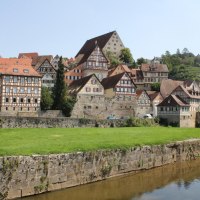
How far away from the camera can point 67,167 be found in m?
31.3

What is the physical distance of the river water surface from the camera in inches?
1138

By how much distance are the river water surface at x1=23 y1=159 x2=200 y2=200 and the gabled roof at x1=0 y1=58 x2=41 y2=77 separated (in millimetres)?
33793

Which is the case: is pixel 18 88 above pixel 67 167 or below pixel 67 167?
above

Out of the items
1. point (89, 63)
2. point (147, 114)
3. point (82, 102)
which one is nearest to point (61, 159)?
point (82, 102)

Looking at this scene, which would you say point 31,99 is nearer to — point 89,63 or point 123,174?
point 89,63

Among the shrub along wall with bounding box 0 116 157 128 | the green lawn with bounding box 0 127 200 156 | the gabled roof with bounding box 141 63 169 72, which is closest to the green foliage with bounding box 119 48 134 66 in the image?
the gabled roof with bounding box 141 63 169 72

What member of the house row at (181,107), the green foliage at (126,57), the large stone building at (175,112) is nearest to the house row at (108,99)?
the house row at (181,107)

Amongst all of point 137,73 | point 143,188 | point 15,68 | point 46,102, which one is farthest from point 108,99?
point 143,188

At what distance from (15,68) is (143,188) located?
39.6 m

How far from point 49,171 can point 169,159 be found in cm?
1835

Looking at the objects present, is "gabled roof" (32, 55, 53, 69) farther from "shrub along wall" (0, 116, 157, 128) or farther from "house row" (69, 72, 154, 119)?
"shrub along wall" (0, 116, 157, 128)

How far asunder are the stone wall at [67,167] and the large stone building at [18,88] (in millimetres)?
29879

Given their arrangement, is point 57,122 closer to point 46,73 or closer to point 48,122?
point 48,122

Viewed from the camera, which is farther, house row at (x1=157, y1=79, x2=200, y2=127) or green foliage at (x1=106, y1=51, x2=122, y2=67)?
green foliage at (x1=106, y1=51, x2=122, y2=67)
